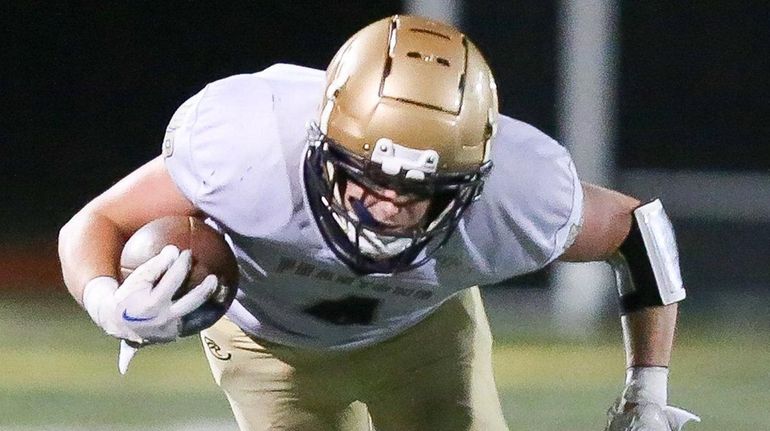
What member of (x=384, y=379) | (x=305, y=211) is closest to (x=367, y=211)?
(x=305, y=211)

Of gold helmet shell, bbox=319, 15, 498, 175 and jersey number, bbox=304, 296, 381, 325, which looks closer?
gold helmet shell, bbox=319, 15, 498, 175

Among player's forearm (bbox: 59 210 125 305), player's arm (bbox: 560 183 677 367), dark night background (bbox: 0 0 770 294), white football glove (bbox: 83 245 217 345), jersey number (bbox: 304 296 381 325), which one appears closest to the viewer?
white football glove (bbox: 83 245 217 345)

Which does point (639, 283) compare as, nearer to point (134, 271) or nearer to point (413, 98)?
point (413, 98)

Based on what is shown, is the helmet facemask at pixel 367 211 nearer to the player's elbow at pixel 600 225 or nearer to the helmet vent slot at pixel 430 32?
the helmet vent slot at pixel 430 32

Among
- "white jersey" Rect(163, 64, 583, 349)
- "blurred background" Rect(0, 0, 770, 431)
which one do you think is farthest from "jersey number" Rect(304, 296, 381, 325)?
"blurred background" Rect(0, 0, 770, 431)

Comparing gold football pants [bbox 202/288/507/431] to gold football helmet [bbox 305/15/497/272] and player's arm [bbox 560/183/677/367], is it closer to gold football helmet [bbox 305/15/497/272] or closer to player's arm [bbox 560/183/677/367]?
player's arm [bbox 560/183/677/367]

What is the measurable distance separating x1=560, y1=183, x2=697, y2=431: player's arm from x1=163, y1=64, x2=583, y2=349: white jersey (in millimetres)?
148

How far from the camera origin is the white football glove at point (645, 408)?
278 centimetres

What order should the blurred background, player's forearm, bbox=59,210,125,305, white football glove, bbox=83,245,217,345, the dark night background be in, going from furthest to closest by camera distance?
the dark night background < the blurred background < player's forearm, bbox=59,210,125,305 < white football glove, bbox=83,245,217,345

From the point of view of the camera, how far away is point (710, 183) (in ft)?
20.0

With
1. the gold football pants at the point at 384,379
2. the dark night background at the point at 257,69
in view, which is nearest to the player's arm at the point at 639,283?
the gold football pants at the point at 384,379

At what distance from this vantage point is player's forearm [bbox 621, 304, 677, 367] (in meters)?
2.84

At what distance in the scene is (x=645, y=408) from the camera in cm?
279

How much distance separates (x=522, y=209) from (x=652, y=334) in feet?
1.56
